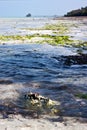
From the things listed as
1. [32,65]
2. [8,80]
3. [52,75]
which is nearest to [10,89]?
[8,80]

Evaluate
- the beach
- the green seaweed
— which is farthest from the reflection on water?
the green seaweed

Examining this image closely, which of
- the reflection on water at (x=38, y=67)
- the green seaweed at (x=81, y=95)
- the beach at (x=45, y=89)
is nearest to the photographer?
the beach at (x=45, y=89)

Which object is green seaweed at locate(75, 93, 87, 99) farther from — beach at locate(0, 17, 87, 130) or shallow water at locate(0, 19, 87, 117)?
shallow water at locate(0, 19, 87, 117)

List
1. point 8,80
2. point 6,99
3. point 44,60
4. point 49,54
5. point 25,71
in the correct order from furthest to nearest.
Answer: point 49,54, point 44,60, point 25,71, point 8,80, point 6,99

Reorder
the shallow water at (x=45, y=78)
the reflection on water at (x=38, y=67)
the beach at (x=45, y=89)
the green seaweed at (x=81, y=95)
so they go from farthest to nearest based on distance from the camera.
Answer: the reflection on water at (x=38, y=67) → the green seaweed at (x=81, y=95) → the shallow water at (x=45, y=78) → the beach at (x=45, y=89)

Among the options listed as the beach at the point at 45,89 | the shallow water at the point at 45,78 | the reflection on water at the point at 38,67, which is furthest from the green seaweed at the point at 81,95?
the reflection on water at the point at 38,67

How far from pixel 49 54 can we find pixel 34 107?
11432 mm

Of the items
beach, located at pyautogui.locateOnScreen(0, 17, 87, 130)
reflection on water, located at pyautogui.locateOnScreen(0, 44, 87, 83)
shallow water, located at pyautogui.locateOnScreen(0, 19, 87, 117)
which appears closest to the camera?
beach, located at pyautogui.locateOnScreen(0, 17, 87, 130)

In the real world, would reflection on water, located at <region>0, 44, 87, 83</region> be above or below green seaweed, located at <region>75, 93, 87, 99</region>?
below

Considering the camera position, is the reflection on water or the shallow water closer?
the shallow water

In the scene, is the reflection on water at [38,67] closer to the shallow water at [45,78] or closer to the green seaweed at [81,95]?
the shallow water at [45,78]

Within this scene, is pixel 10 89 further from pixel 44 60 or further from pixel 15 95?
pixel 44 60

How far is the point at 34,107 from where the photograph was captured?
8.61 meters

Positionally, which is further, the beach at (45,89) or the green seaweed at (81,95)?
the green seaweed at (81,95)
